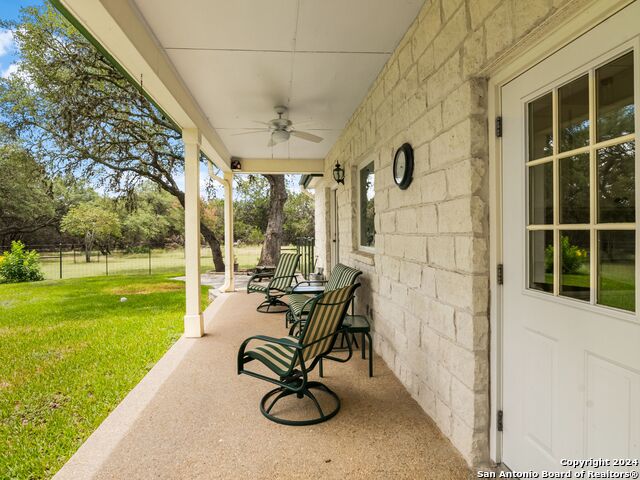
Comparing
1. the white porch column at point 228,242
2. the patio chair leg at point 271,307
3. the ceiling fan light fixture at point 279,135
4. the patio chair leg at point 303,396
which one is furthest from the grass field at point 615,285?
the white porch column at point 228,242

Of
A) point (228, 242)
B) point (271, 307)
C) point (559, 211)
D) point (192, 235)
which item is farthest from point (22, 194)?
point (559, 211)

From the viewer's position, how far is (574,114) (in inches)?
54.1

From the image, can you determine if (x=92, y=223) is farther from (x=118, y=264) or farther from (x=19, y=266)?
(x=19, y=266)

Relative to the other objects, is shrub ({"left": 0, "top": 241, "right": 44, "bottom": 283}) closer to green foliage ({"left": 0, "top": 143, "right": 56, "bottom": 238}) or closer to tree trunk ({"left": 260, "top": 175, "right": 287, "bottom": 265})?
green foliage ({"left": 0, "top": 143, "right": 56, "bottom": 238})

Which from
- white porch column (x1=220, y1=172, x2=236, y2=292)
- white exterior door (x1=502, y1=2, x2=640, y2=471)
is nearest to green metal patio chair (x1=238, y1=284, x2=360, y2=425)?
white exterior door (x1=502, y1=2, x2=640, y2=471)

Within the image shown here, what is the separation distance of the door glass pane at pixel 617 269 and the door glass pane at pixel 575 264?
0.06 meters

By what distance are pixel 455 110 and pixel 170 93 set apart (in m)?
2.48

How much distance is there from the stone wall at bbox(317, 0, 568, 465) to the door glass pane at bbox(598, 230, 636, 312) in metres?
0.58

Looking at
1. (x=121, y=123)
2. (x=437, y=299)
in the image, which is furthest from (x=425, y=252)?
(x=121, y=123)

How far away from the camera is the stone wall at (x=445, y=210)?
1.80 metres

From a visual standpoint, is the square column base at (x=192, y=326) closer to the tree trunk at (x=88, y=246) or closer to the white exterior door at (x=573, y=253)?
the white exterior door at (x=573, y=253)

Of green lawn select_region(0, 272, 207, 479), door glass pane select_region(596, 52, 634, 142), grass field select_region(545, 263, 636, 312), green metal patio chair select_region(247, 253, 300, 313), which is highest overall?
door glass pane select_region(596, 52, 634, 142)

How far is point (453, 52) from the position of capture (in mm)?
1963

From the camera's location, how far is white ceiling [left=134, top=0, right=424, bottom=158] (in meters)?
2.33
